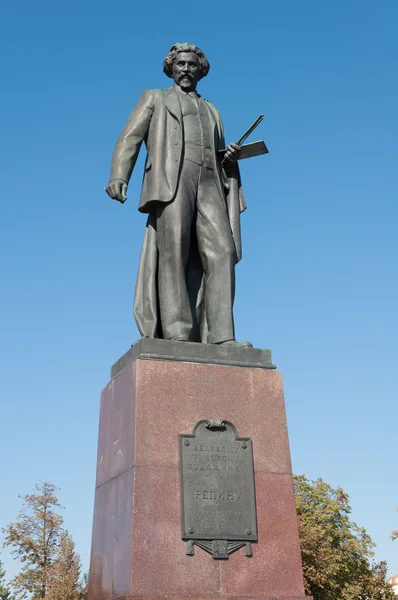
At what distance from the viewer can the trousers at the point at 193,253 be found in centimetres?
782

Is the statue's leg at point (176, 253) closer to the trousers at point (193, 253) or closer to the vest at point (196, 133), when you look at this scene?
the trousers at point (193, 253)

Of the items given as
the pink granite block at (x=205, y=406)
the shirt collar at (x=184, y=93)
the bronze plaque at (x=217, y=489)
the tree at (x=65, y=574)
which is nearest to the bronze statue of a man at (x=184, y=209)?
the shirt collar at (x=184, y=93)

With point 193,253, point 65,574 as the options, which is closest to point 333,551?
point 65,574

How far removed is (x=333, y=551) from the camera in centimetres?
3825

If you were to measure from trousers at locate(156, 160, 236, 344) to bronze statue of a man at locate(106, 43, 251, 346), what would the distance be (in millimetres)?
Answer: 11

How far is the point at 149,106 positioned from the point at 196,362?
3.35 meters

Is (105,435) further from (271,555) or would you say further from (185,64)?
(185,64)

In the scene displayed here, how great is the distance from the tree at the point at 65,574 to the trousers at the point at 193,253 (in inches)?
1051

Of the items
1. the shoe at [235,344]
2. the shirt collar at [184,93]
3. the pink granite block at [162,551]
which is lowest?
the pink granite block at [162,551]

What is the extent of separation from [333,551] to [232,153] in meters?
34.2

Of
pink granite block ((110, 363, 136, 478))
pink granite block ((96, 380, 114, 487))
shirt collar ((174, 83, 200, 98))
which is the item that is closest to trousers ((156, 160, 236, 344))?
pink granite block ((110, 363, 136, 478))

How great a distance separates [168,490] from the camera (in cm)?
639

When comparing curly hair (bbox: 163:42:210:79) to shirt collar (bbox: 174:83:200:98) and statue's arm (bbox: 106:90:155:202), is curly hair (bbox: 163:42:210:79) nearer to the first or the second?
shirt collar (bbox: 174:83:200:98)

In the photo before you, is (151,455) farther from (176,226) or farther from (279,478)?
(176,226)
